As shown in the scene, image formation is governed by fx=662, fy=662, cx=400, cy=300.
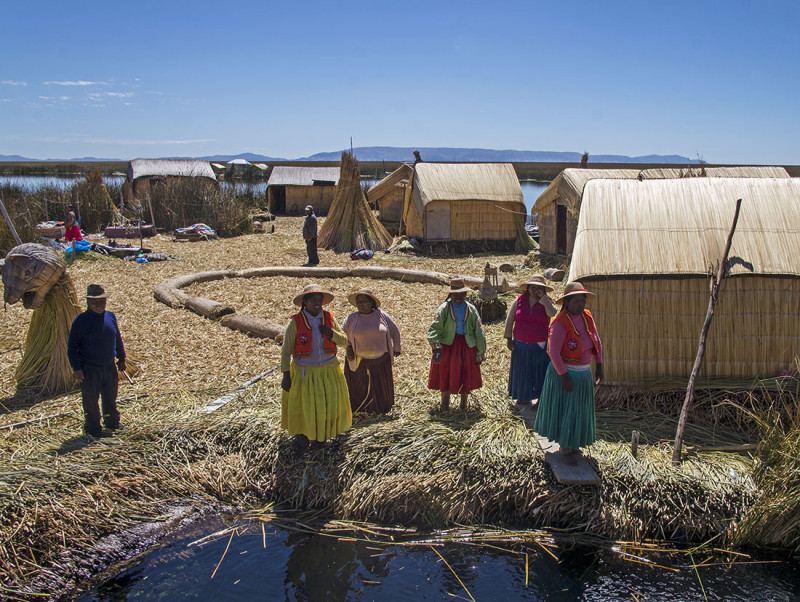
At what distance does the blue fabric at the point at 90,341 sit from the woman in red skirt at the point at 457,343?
266 centimetres

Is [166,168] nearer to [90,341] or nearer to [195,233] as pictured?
[195,233]

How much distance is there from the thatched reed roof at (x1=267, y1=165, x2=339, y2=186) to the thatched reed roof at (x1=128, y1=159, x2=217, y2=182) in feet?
8.58

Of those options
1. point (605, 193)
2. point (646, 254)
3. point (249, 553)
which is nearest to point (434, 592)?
point (249, 553)

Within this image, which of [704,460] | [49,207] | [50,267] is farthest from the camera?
[49,207]

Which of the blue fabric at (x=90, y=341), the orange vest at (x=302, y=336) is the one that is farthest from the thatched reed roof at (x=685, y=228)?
the blue fabric at (x=90, y=341)

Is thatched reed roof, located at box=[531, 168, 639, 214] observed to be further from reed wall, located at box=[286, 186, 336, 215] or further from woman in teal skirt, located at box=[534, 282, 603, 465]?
reed wall, located at box=[286, 186, 336, 215]

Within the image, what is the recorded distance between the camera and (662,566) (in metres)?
4.32

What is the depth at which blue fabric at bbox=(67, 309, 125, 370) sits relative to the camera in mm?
5301

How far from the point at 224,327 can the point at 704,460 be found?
6.47 meters

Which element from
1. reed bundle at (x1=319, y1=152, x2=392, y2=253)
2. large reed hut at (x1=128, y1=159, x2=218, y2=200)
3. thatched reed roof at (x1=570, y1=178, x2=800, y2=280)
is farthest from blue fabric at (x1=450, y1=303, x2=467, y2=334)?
large reed hut at (x1=128, y1=159, x2=218, y2=200)

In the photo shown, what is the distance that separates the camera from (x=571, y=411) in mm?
4703

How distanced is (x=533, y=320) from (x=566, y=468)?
1366 millimetres

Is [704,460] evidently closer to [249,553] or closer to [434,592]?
[434,592]

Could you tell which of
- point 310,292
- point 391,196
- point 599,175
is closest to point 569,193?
point 599,175
